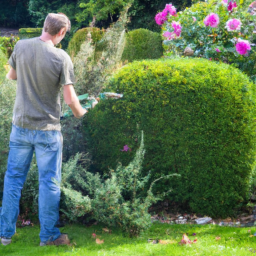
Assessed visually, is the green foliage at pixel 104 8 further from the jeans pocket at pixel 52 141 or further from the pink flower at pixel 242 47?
the jeans pocket at pixel 52 141

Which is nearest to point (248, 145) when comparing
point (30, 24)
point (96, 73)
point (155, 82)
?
point (155, 82)

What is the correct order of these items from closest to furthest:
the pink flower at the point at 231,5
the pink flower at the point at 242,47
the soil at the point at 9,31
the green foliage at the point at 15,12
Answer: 1. the pink flower at the point at 242,47
2. the pink flower at the point at 231,5
3. the soil at the point at 9,31
4. the green foliage at the point at 15,12

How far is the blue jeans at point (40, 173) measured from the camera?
9.37ft

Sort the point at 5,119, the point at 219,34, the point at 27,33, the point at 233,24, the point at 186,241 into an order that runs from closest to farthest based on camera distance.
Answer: the point at 186,241
the point at 5,119
the point at 233,24
the point at 219,34
the point at 27,33

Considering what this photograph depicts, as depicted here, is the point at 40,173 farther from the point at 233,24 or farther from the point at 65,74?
the point at 233,24

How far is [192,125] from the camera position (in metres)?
3.67

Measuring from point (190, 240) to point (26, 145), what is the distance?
1.71m

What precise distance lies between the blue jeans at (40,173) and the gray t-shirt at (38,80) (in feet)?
0.32

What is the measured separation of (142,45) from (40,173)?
20.5ft

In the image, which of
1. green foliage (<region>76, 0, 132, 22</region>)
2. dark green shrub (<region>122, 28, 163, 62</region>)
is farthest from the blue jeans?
green foliage (<region>76, 0, 132, 22</region>)

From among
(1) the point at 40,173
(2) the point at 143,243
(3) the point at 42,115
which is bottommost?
(2) the point at 143,243

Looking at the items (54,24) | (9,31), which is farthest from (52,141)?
(9,31)

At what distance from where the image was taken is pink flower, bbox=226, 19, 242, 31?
4797mm

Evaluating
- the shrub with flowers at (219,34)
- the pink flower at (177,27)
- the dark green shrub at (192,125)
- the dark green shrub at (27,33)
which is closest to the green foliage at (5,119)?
the dark green shrub at (192,125)
